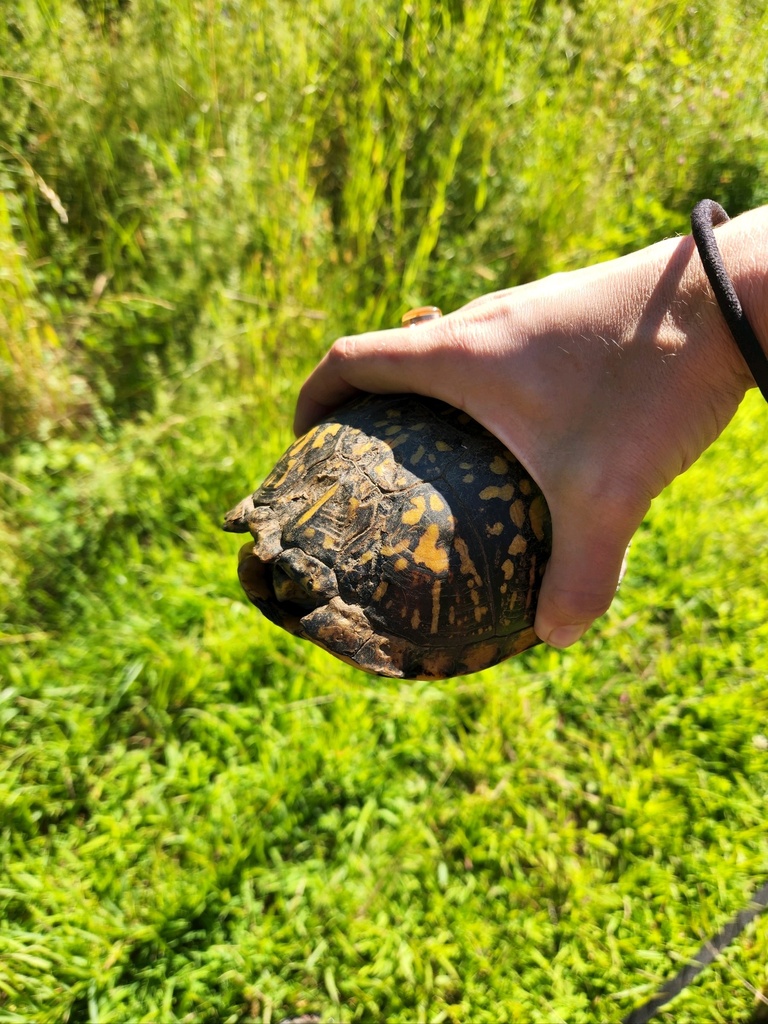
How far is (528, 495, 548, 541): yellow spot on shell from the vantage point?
1.57 meters

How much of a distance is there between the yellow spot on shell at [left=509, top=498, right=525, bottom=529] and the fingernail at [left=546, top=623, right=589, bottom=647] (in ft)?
0.96

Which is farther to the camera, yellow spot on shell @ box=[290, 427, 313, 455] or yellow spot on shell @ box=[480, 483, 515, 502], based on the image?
yellow spot on shell @ box=[290, 427, 313, 455]

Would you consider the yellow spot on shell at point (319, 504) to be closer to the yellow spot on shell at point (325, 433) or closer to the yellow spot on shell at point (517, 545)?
the yellow spot on shell at point (325, 433)

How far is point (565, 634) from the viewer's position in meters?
1.65

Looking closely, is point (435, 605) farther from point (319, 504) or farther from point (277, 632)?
point (277, 632)

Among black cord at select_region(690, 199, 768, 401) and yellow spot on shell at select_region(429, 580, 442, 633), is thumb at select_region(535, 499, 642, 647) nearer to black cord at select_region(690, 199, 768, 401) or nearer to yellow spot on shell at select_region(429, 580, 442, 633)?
yellow spot on shell at select_region(429, 580, 442, 633)

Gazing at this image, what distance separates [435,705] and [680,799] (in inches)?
36.8

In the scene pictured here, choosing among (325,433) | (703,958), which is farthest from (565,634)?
(703,958)

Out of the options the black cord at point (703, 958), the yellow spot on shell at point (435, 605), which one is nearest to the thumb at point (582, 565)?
the yellow spot on shell at point (435, 605)

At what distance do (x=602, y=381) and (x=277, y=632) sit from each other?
5.21 ft

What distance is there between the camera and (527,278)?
3400 mm

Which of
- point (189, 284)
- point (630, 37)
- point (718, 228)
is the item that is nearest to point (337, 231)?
point (189, 284)

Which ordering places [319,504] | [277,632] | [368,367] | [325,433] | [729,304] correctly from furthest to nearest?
[277,632], [368,367], [325,433], [319,504], [729,304]

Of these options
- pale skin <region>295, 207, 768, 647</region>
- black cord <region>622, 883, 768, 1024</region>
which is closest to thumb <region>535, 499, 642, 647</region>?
pale skin <region>295, 207, 768, 647</region>
